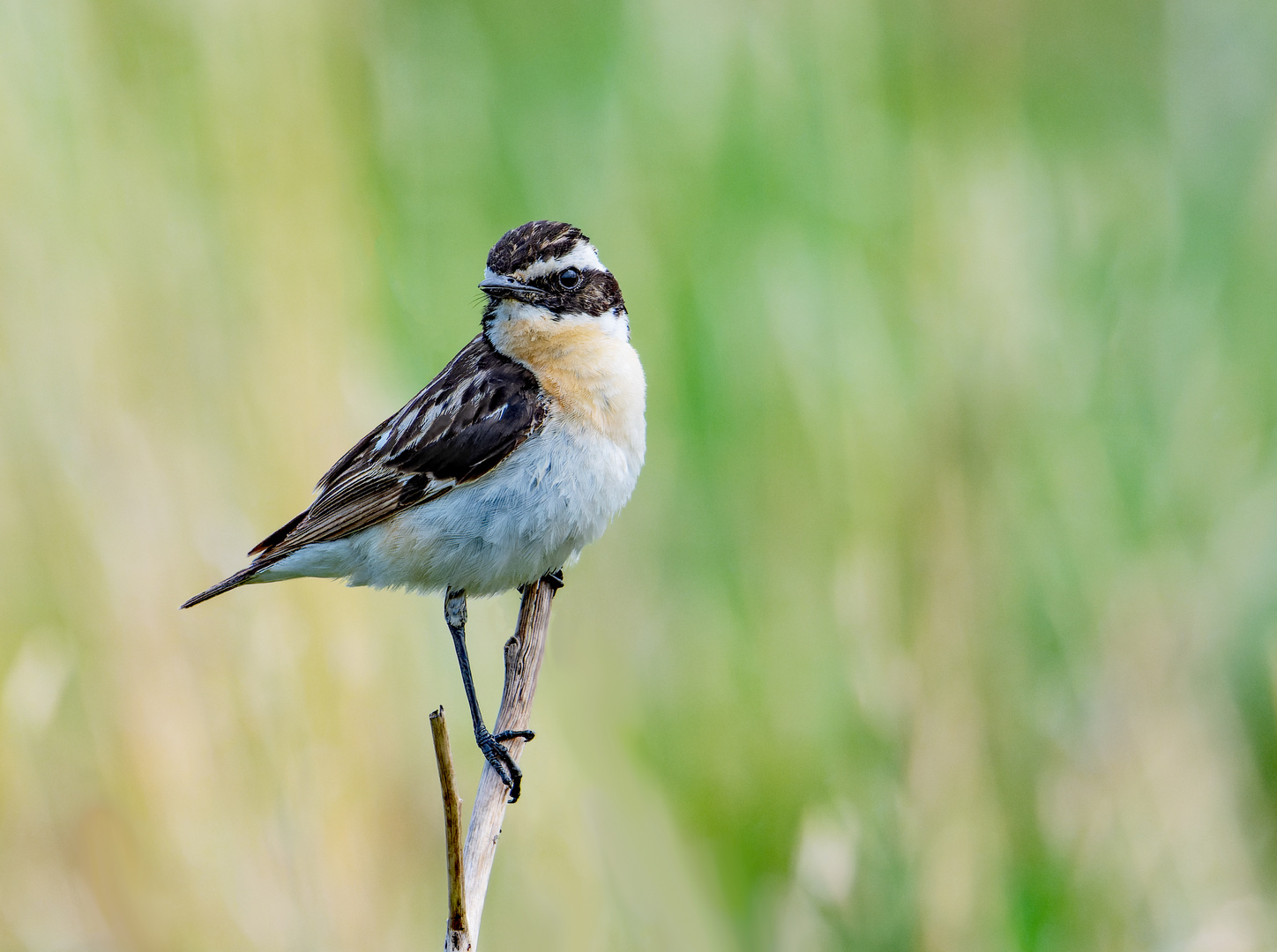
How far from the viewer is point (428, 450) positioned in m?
3.45

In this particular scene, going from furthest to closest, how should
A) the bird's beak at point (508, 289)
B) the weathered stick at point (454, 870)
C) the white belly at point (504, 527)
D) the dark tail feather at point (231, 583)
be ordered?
the bird's beak at point (508, 289) < the white belly at point (504, 527) < the dark tail feather at point (231, 583) < the weathered stick at point (454, 870)

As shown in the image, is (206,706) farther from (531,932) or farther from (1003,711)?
(1003,711)

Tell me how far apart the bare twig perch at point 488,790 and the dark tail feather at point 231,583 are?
0.71 m

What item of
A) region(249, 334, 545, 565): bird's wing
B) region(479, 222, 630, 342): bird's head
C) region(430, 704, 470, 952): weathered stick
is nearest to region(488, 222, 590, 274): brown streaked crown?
region(479, 222, 630, 342): bird's head

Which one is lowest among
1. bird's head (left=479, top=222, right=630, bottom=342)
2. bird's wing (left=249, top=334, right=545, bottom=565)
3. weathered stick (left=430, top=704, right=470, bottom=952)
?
weathered stick (left=430, top=704, right=470, bottom=952)

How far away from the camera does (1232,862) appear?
303 centimetres

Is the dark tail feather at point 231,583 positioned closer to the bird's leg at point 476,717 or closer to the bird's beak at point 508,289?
the bird's leg at point 476,717

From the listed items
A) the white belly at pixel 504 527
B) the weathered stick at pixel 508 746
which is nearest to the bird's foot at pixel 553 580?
the weathered stick at pixel 508 746

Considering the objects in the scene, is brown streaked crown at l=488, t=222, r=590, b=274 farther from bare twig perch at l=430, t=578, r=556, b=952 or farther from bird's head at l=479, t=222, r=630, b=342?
bare twig perch at l=430, t=578, r=556, b=952

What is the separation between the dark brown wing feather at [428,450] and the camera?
334 cm

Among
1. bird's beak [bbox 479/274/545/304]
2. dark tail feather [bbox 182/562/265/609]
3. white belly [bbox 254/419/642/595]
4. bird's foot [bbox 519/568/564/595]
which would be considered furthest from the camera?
bird's foot [bbox 519/568/564/595]

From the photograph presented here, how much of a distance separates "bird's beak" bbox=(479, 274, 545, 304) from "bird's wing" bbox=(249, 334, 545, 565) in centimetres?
20

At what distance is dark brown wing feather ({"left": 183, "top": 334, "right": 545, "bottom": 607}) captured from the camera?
334 cm

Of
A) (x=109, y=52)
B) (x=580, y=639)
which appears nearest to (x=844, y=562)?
(x=580, y=639)
